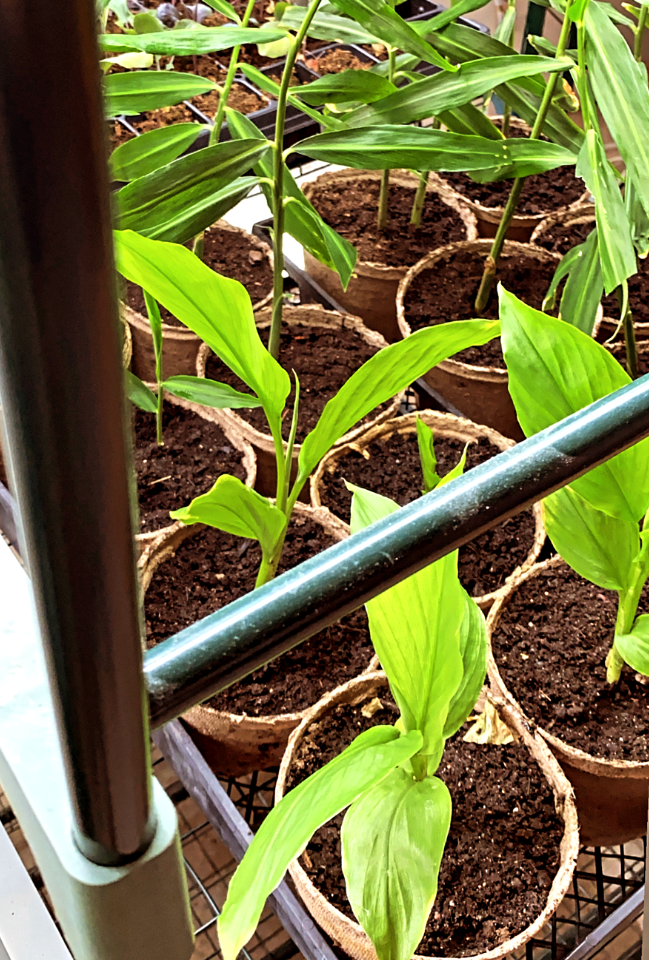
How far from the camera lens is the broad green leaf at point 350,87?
94 cm

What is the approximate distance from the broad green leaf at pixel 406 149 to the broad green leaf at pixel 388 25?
70mm

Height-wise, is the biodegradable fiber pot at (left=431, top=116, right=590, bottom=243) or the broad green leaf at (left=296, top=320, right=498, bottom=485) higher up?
the broad green leaf at (left=296, top=320, right=498, bottom=485)

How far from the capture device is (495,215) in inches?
57.5

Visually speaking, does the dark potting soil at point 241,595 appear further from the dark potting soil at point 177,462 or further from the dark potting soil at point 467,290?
the dark potting soil at point 467,290

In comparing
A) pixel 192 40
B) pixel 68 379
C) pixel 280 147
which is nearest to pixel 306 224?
pixel 280 147

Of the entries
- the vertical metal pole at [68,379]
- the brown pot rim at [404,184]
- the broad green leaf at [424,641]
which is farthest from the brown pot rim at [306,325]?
the vertical metal pole at [68,379]

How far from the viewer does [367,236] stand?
4.60 feet

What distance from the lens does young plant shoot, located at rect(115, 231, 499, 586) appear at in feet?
2.09

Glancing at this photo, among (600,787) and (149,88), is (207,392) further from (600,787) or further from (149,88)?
(600,787)

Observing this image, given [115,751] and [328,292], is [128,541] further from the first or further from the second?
[328,292]

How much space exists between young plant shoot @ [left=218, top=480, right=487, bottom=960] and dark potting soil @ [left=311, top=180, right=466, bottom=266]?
32.9 inches

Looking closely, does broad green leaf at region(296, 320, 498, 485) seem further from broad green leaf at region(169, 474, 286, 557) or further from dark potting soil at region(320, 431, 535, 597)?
dark potting soil at region(320, 431, 535, 597)

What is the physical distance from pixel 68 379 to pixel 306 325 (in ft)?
3.88

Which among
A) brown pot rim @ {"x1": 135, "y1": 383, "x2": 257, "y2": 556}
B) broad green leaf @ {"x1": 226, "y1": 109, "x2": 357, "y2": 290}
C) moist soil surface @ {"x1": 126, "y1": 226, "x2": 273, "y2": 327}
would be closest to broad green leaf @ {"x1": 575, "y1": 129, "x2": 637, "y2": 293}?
broad green leaf @ {"x1": 226, "y1": 109, "x2": 357, "y2": 290}
